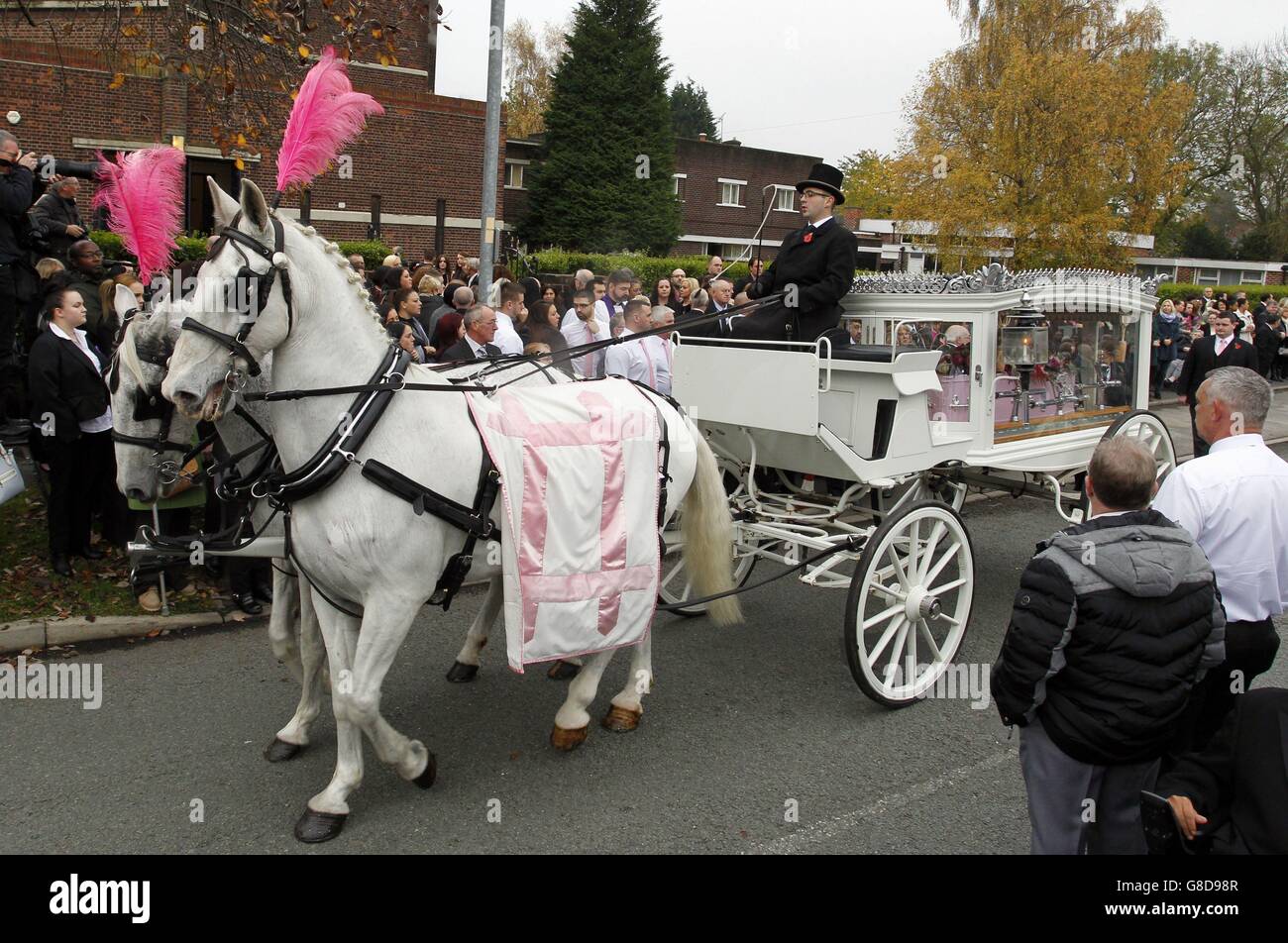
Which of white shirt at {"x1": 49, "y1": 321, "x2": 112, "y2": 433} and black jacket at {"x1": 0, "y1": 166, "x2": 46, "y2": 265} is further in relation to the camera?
black jacket at {"x1": 0, "y1": 166, "x2": 46, "y2": 265}

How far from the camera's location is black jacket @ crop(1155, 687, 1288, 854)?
8.44 ft

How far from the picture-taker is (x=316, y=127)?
3.74m

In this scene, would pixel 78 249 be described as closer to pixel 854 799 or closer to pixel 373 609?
pixel 373 609

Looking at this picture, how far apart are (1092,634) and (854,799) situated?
1861 mm

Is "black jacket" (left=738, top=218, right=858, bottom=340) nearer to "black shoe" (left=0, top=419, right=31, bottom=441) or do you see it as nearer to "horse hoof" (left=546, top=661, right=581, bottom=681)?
"horse hoof" (left=546, top=661, right=581, bottom=681)

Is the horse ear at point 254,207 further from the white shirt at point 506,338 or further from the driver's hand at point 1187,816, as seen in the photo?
the white shirt at point 506,338

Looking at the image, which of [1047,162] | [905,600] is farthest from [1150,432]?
[1047,162]

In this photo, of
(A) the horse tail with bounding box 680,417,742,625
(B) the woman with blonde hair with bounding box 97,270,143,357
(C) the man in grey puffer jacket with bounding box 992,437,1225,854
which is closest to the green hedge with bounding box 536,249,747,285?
(B) the woman with blonde hair with bounding box 97,270,143,357

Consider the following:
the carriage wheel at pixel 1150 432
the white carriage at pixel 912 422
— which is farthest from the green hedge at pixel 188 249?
the carriage wheel at pixel 1150 432

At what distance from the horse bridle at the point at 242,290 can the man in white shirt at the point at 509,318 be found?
168 inches

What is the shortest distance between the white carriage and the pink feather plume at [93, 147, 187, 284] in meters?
2.70

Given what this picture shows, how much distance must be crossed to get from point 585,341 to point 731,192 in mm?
34396

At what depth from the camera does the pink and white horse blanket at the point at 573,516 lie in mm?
4102

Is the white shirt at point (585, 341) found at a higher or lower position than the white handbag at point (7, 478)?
higher
